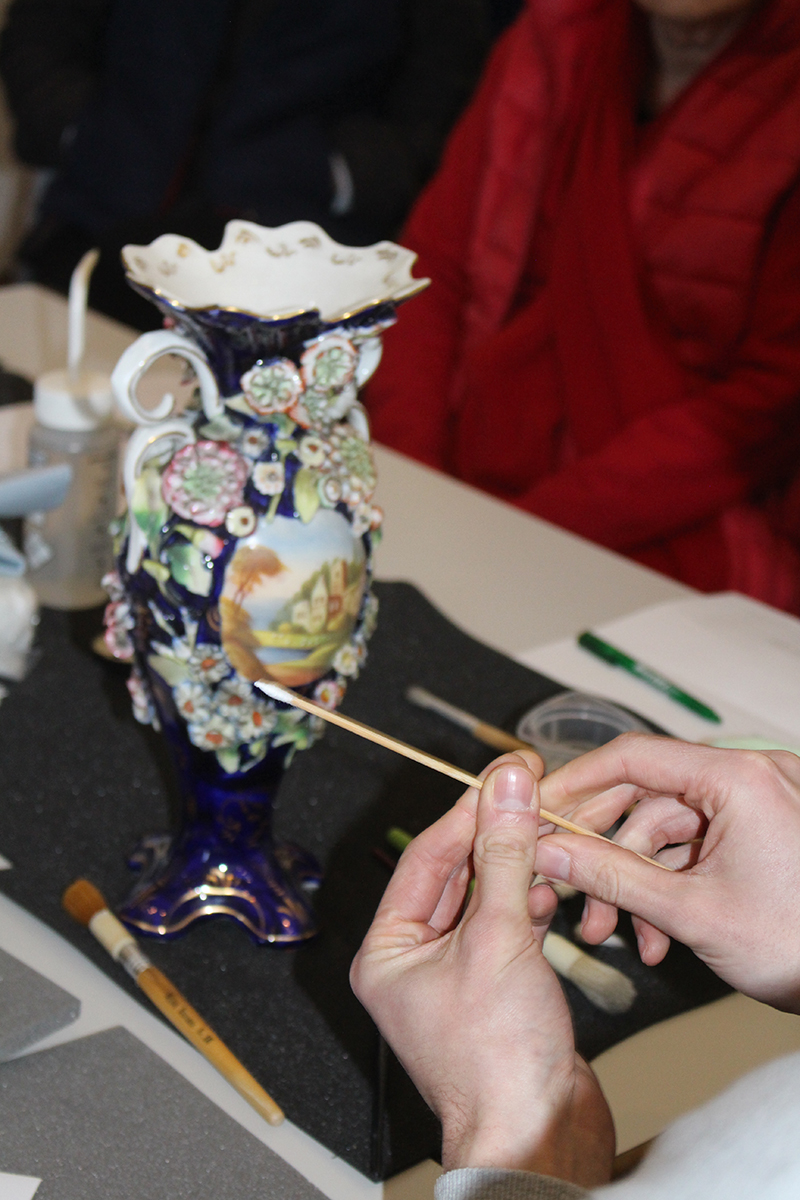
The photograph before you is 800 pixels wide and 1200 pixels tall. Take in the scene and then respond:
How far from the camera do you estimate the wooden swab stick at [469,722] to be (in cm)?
79

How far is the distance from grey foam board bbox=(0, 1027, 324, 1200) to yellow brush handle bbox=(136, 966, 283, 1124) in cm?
2

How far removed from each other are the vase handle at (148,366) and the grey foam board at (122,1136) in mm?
309

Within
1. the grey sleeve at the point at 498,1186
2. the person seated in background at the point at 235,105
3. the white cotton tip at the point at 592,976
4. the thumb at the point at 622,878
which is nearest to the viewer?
the grey sleeve at the point at 498,1186

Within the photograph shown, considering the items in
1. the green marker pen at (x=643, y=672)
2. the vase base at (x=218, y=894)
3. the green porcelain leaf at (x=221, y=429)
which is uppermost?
the green porcelain leaf at (x=221, y=429)

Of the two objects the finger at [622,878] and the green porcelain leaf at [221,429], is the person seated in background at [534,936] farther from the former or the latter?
the green porcelain leaf at [221,429]

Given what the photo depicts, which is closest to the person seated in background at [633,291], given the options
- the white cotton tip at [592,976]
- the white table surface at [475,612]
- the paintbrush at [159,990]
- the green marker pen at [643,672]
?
the white table surface at [475,612]

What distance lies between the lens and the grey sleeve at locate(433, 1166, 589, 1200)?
40cm

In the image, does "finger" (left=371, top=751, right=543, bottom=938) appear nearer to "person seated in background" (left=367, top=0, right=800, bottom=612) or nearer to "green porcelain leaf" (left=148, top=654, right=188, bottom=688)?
"green porcelain leaf" (left=148, top=654, right=188, bottom=688)

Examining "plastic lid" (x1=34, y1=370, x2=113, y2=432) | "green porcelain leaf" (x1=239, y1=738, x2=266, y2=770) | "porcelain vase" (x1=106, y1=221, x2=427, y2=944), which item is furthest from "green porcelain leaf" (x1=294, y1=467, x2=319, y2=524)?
"plastic lid" (x1=34, y1=370, x2=113, y2=432)

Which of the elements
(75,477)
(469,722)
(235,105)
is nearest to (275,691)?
(469,722)

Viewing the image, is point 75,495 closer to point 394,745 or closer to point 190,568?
point 190,568

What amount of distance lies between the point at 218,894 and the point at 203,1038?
11 cm

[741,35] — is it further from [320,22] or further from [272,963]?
[272,963]

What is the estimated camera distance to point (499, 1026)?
1.47 feet
